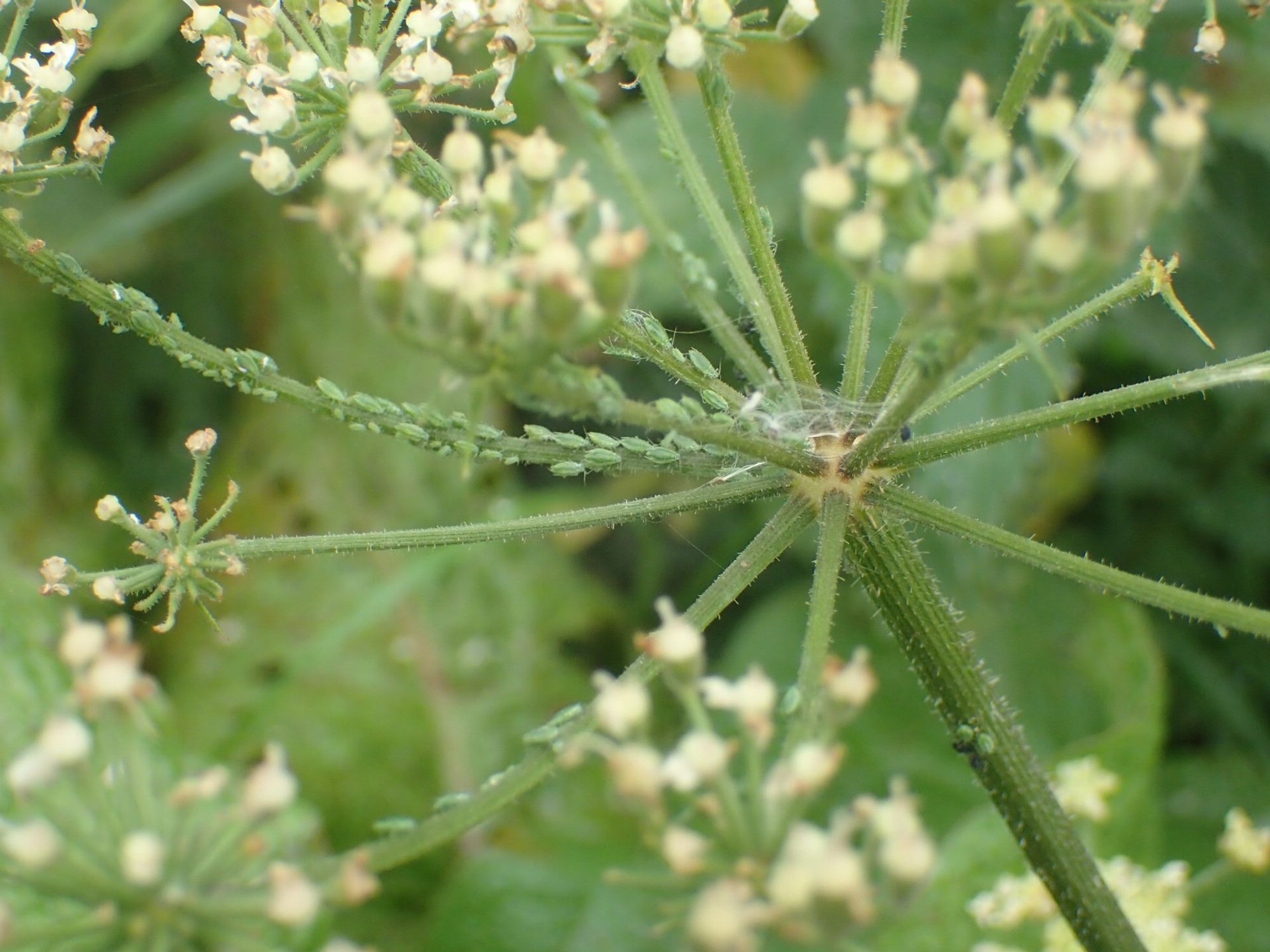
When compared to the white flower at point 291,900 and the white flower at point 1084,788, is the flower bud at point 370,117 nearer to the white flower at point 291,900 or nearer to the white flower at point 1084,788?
the white flower at point 291,900

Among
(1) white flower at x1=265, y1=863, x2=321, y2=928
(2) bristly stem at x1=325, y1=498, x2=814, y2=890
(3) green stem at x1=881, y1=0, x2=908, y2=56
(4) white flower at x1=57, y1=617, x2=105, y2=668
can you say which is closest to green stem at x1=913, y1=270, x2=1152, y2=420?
Result: (2) bristly stem at x1=325, y1=498, x2=814, y2=890

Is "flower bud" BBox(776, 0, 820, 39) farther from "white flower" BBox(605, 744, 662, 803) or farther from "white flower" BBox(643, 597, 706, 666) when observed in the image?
"white flower" BBox(605, 744, 662, 803)

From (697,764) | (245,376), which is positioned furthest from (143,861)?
(245,376)

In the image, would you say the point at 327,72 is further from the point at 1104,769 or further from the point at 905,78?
the point at 1104,769

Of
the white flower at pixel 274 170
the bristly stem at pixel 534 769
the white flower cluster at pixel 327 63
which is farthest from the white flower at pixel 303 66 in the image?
the bristly stem at pixel 534 769

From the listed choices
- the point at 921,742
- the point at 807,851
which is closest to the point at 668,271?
the point at 921,742
